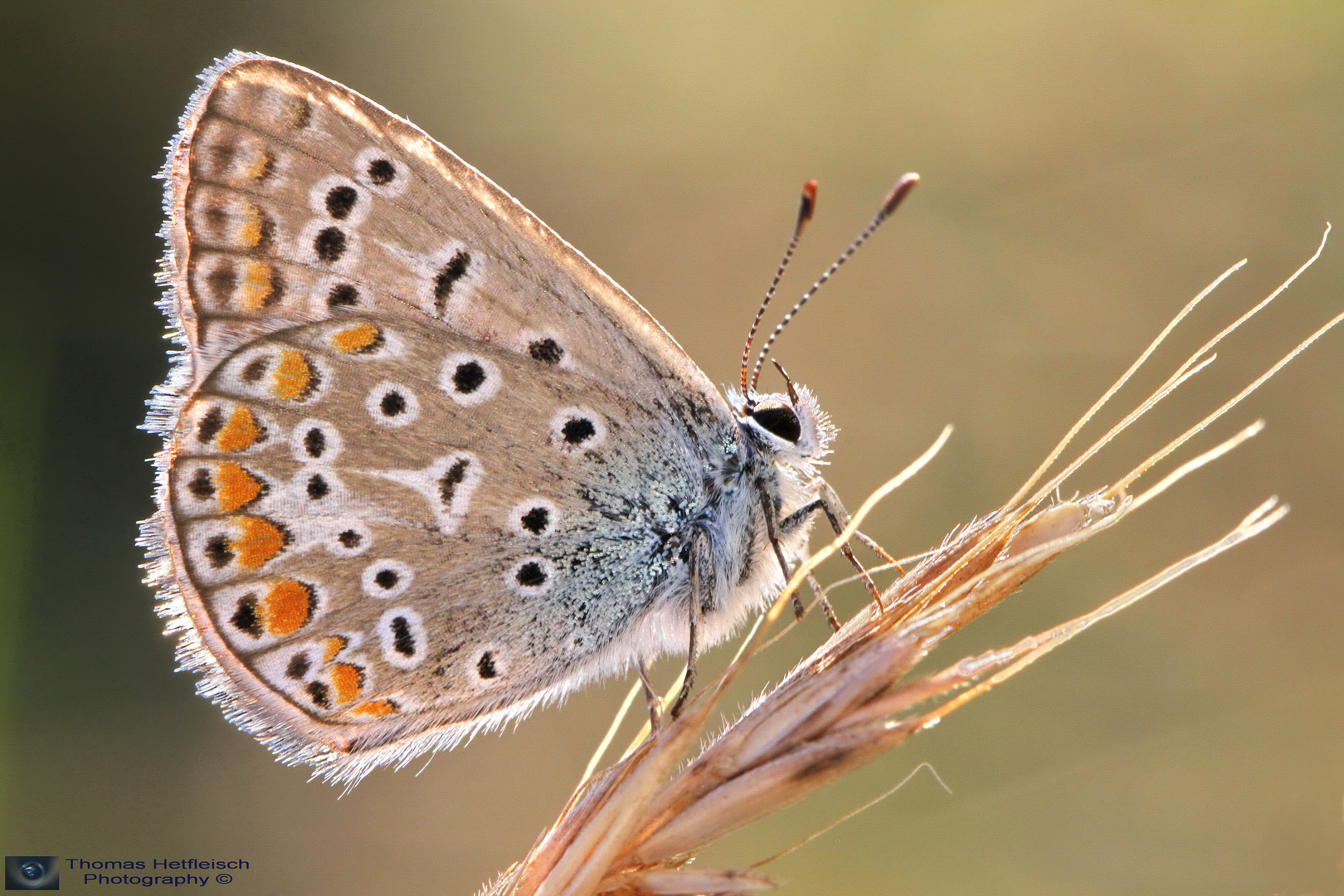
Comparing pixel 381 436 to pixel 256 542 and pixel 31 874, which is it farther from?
pixel 31 874

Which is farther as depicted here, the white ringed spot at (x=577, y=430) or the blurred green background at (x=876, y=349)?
the blurred green background at (x=876, y=349)

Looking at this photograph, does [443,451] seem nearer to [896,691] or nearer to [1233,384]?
[896,691]

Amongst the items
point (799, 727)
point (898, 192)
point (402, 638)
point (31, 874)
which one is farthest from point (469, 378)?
point (31, 874)

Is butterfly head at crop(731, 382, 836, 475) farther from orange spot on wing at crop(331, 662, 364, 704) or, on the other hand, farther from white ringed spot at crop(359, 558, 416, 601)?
orange spot on wing at crop(331, 662, 364, 704)

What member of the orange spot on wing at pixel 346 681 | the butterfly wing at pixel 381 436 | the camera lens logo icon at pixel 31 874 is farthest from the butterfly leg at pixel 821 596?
the camera lens logo icon at pixel 31 874

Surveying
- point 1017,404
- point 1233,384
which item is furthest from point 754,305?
point 1233,384

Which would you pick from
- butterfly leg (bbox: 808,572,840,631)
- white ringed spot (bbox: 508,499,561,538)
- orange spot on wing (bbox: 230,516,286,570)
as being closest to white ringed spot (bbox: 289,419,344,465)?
orange spot on wing (bbox: 230,516,286,570)

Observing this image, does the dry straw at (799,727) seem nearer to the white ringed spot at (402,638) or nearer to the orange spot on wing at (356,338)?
the white ringed spot at (402,638)
